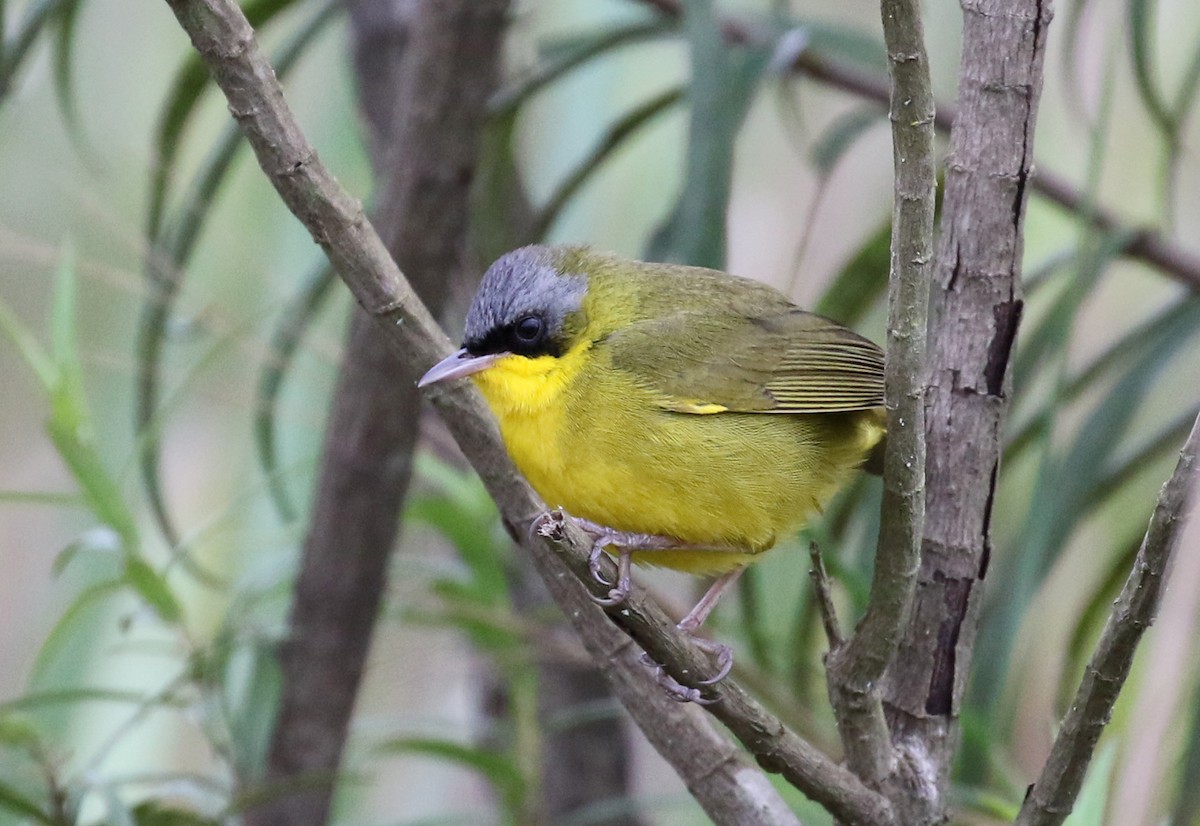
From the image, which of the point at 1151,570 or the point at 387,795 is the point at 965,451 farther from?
the point at 387,795

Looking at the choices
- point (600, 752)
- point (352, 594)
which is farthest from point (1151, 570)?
point (600, 752)

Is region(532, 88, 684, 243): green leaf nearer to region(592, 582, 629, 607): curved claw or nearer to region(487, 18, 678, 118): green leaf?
region(487, 18, 678, 118): green leaf

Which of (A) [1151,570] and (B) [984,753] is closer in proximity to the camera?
(A) [1151,570]

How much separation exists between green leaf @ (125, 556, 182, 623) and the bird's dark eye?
2.40ft

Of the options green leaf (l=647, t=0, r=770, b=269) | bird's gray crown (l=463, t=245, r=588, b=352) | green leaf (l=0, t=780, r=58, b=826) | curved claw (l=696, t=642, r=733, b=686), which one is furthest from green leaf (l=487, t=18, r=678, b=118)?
green leaf (l=0, t=780, r=58, b=826)

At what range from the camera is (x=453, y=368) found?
170cm

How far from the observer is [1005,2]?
1.48 m

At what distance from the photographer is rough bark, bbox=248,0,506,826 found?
2254 millimetres

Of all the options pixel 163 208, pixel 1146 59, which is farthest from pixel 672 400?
pixel 163 208

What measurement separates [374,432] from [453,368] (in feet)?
2.56

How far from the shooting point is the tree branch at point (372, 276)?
52.8 inches

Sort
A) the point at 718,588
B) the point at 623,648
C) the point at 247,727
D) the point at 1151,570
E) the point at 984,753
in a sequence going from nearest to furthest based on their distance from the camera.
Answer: the point at 1151,570, the point at 623,648, the point at 718,588, the point at 984,753, the point at 247,727

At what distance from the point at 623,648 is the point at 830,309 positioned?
1021mm

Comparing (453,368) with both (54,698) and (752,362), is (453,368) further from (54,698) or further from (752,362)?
(54,698)
